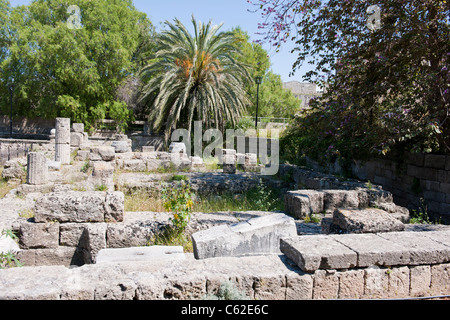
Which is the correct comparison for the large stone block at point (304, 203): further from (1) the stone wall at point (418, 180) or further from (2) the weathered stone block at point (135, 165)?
(2) the weathered stone block at point (135, 165)

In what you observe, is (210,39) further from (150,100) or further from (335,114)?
(335,114)

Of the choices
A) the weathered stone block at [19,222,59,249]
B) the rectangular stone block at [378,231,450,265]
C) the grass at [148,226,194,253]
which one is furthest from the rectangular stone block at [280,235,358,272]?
the weathered stone block at [19,222,59,249]

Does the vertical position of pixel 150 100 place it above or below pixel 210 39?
Answer: below

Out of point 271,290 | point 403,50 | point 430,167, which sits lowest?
point 271,290

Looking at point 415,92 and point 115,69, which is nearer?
point 415,92

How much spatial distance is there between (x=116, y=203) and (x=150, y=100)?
18.4m

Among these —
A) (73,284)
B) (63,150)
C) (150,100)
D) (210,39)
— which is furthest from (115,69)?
(73,284)

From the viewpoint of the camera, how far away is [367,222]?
4.25 metres

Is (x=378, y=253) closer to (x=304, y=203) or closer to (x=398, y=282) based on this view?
(x=398, y=282)

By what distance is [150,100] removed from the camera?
74.6 feet

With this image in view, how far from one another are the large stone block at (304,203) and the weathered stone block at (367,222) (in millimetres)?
1748

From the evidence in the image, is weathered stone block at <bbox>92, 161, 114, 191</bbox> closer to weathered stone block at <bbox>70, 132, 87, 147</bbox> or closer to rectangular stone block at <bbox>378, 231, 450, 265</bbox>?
rectangular stone block at <bbox>378, 231, 450, 265</bbox>

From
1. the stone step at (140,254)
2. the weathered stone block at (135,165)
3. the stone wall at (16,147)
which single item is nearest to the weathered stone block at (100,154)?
the weathered stone block at (135,165)

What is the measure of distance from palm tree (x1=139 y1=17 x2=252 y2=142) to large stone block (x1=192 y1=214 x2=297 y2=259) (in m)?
→ 16.1
